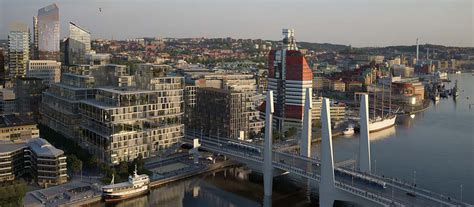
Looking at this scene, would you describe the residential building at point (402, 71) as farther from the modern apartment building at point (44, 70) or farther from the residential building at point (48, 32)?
the modern apartment building at point (44, 70)

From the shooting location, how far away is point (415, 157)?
15.9 meters

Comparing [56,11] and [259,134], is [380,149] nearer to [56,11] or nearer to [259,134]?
[259,134]

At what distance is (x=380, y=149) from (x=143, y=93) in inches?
335

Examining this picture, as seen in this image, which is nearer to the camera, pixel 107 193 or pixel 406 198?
pixel 406 198

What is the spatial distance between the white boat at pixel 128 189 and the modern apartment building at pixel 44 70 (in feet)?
48.0

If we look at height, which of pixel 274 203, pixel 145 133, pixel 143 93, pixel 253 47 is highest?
pixel 253 47

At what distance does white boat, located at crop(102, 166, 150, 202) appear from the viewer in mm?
11428

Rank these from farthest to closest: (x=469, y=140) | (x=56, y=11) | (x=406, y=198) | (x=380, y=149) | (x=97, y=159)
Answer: (x=56, y=11) → (x=469, y=140) → (x=380, y=149) → (x=97, y=159) → (x=406, y=198)

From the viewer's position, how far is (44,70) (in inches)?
1008

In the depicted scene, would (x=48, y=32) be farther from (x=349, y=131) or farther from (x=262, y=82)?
(x=349, y=131)

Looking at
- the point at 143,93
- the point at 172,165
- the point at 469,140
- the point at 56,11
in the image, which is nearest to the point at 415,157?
the point at 469,140

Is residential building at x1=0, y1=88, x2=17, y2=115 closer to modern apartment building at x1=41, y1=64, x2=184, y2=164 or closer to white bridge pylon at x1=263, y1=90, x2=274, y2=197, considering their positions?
modern apartment building at x1=41, y1=64, x2=184, y2=164

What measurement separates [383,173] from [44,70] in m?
18.6

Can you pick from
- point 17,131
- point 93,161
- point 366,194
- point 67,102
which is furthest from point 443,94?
point 17,131
